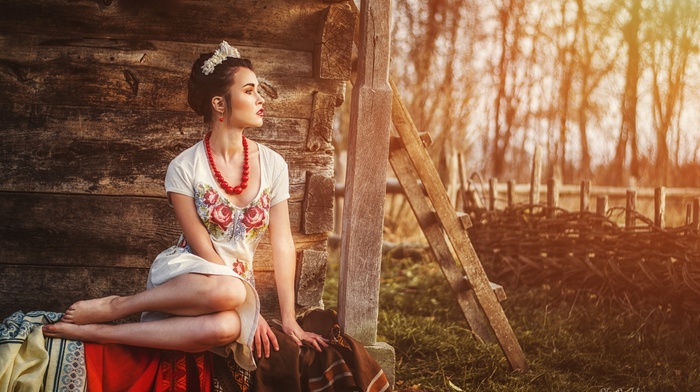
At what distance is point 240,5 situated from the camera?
3816 mm

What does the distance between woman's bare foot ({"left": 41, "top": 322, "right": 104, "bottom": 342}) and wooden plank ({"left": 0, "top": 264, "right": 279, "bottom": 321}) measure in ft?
2.45

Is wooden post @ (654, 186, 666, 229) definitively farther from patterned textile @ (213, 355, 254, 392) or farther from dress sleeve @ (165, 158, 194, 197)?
dress sleeve @ (165, 158, 194, 197)

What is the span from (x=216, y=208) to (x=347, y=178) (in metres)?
0.82

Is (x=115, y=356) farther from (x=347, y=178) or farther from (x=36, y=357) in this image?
(x=347, y=178)

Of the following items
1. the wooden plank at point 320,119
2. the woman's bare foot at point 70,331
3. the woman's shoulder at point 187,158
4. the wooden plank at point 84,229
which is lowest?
the woman's bare foot at point 70,331

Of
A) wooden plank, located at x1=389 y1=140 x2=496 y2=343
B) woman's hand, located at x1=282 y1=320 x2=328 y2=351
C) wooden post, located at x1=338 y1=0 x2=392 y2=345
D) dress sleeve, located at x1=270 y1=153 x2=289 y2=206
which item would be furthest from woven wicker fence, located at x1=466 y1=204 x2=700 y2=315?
dress sleeve, located at x1=270 y1=153 x2=289 y2=206

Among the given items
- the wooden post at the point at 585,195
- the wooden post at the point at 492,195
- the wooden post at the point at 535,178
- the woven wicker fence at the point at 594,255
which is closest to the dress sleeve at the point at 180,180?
the woven wicker fence at the point at 594,255

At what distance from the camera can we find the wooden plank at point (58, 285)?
3.76 metres

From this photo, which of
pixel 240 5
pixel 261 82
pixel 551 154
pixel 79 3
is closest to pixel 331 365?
pixel 261 82

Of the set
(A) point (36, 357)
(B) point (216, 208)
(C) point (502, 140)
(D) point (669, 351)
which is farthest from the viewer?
(C) point (502, 140)

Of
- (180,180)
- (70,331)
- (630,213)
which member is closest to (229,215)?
(180,180)

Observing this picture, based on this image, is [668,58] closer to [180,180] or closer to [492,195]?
[492,195]

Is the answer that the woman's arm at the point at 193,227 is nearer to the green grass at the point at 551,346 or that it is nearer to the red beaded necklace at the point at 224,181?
the red beaded necklace at the point at 224,181

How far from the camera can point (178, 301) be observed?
3000 millimetres
